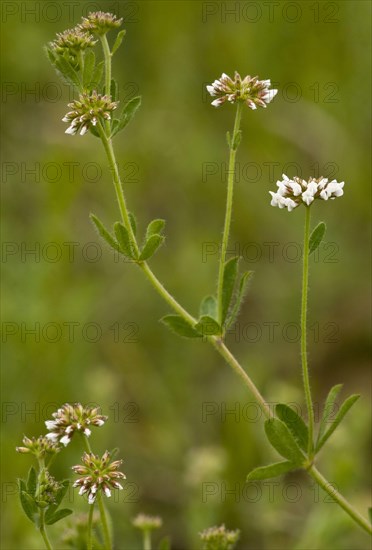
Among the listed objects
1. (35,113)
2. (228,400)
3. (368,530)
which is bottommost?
(368,530)

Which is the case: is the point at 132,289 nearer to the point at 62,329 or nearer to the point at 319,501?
the point at 62,329

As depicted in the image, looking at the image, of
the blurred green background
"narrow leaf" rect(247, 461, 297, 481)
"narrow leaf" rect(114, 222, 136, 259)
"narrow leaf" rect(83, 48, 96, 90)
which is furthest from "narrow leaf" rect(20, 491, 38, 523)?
"narrow leaf" rect(83, 48, 96, 90)

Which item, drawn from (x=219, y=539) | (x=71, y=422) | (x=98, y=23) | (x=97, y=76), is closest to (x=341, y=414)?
(x=219, y=539)

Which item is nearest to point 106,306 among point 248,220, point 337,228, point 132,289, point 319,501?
point 132,289

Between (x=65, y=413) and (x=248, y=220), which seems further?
(x=248, y=220)

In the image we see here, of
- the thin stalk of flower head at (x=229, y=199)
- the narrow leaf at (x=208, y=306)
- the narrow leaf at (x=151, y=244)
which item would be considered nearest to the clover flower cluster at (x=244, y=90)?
the thin stalk of flower head at (x=229, y=199)

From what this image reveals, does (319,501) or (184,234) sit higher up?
(184,234)

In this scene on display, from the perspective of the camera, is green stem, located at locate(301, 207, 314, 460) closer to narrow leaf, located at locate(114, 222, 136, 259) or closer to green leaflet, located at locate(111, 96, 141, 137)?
narrow leaf, located at locate(114, 222, 136, 259)
